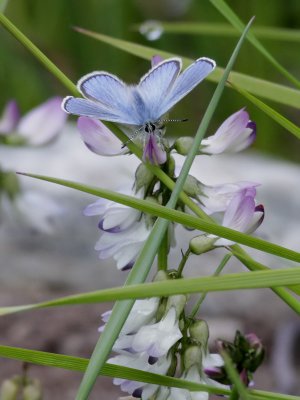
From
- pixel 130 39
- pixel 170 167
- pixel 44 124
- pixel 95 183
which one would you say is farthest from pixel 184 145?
pixel 130 39

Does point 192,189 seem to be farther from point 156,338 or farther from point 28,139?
point 28,139

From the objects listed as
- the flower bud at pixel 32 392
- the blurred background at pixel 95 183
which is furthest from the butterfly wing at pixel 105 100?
the blurred background at pixel 95 183

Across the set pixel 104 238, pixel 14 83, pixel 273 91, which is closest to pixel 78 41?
pixel 14 83

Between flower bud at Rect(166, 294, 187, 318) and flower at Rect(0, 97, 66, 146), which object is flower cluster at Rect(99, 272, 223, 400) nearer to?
flower bud at Rect(166, 294, 187, 318)

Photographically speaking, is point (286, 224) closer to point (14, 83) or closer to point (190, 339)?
point (14, 83)

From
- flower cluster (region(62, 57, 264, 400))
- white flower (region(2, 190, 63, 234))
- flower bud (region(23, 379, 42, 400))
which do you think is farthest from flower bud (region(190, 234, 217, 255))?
white flower (region(2, 190, 63, 234))

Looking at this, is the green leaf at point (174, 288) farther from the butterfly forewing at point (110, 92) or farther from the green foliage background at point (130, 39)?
the green foliage background at point (130, 39)
